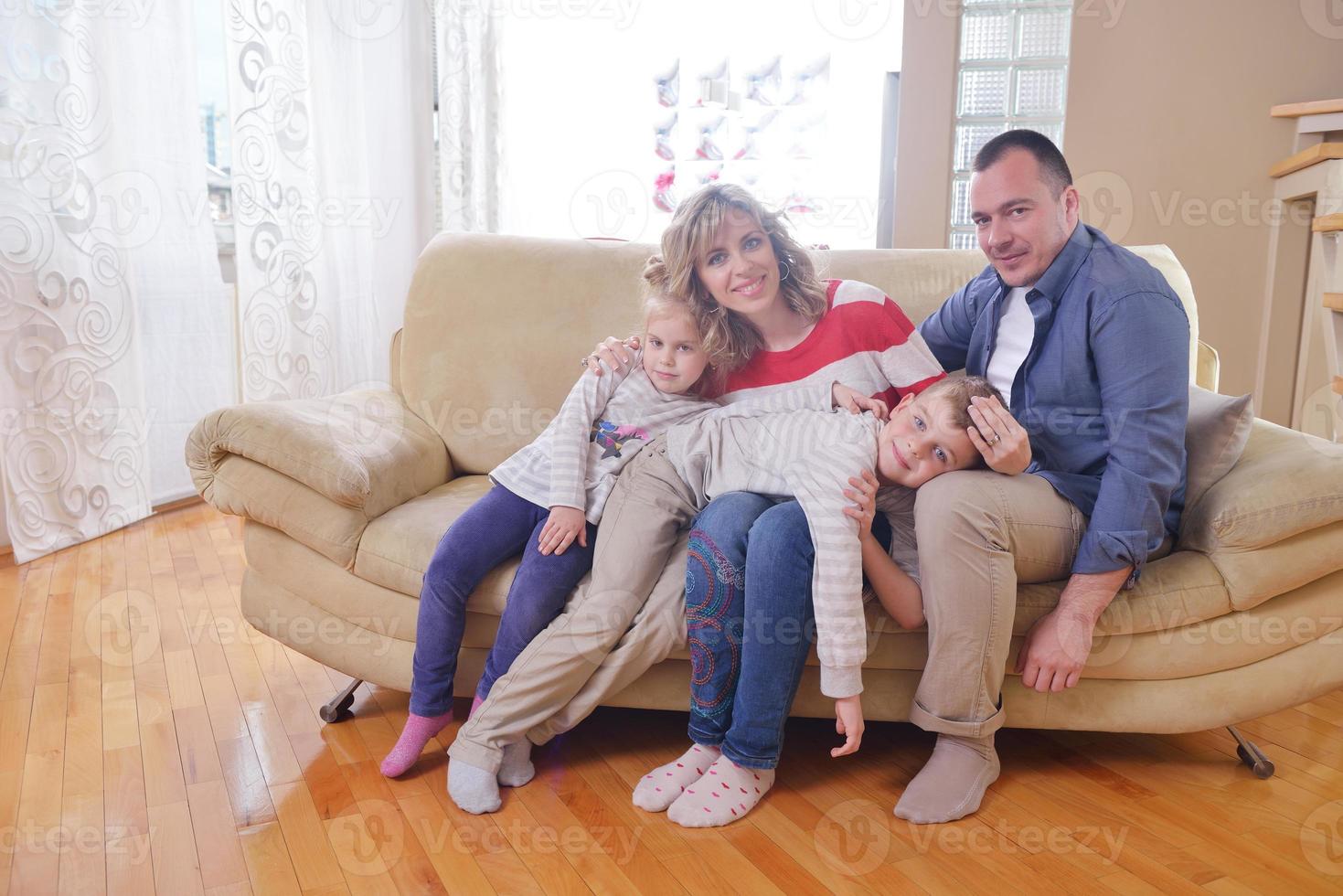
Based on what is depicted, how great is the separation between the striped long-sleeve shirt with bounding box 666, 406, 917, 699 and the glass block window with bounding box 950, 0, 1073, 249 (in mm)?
1796

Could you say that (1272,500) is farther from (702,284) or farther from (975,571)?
(702,284)

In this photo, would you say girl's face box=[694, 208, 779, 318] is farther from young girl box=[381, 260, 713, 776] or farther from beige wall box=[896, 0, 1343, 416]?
beige wall box=[896, 0, 1343, 416]

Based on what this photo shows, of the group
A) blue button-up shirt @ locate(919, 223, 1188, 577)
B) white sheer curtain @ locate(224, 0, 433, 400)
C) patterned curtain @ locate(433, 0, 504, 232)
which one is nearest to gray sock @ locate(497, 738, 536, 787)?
blue button-up shirt @ locate(919, 223, 1188, 577)

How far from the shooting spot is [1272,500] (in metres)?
1.47

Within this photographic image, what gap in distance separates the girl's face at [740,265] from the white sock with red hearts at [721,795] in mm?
755

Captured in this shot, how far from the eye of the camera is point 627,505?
1607 mm

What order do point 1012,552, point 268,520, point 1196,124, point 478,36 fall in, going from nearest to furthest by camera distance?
point 1012,552 → point 268,520 → point 1196,124 → point 478,36

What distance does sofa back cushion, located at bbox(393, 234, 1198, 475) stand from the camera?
6.70ft

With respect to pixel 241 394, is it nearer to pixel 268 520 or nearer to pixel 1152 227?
pixel 268 520

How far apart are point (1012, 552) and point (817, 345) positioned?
0.50 metres

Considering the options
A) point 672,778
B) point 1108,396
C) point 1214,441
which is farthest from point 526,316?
point 1214,441

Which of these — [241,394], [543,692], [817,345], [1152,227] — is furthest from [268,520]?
[1152,227]

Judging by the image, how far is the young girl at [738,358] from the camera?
5.02ft

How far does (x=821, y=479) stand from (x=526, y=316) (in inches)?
34.1
